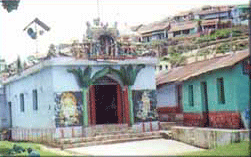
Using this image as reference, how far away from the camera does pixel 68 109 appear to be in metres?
18.5

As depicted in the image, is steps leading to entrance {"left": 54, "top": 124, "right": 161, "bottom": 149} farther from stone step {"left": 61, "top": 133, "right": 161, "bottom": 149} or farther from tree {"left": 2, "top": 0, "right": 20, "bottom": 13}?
tree {"left": 2, "top": 0, "right": 20, "bottom": 13}

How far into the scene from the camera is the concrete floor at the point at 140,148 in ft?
49.0

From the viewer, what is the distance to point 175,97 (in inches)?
894

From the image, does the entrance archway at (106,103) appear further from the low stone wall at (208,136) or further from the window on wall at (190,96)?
the window on wall at (190,96)

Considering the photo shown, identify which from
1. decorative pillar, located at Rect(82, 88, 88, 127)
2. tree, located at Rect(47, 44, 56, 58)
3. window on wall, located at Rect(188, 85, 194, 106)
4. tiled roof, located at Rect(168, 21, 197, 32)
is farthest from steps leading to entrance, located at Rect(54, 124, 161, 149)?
tiled roof, located at Rect(168, 21, 197, 32)

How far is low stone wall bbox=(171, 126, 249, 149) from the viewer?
48.6 feet

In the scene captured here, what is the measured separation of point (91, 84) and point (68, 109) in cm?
169

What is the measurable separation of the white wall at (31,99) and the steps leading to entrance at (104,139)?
1786mm

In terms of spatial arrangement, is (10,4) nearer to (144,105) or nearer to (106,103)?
(106,103)

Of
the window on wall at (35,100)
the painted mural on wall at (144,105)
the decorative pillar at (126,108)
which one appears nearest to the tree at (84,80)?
the decorative pillar at (126,108)

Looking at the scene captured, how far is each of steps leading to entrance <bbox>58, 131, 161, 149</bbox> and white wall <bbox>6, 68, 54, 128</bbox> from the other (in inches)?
70.3

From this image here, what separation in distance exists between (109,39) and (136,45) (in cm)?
155

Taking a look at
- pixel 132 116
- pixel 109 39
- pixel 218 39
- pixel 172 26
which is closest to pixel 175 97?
pixel 132 116

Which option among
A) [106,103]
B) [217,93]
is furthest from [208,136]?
[106,103]
